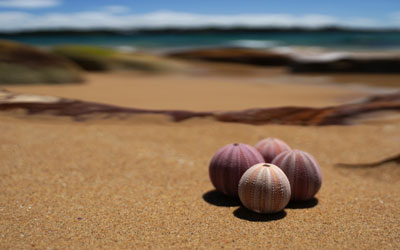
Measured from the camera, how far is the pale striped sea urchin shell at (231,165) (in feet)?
11.8

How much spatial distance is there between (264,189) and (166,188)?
1169 mm

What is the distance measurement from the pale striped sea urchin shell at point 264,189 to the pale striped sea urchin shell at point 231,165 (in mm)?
271

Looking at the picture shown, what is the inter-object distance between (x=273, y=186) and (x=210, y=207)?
Answer: 0.65 m

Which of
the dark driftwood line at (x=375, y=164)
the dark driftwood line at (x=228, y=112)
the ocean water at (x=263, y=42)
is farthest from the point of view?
the ocean water at (x=263, y=42)

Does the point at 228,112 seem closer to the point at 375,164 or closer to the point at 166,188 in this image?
the point at 375,164

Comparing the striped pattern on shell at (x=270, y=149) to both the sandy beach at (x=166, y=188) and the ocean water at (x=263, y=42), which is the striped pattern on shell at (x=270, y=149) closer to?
the sandy beach at (x=166, y=188)

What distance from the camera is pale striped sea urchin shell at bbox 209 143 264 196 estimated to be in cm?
359

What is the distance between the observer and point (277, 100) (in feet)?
25.0

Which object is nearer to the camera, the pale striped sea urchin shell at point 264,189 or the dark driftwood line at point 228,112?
the pale striped sea urchin shell at point 264,189

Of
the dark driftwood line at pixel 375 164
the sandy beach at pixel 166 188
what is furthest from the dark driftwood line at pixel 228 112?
the dark driftwood line at pixel 375 164

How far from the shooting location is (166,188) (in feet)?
13.0

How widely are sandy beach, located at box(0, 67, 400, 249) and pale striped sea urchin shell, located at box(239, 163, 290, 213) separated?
4.4 inches

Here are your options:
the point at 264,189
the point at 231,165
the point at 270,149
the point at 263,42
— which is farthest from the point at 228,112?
the point at 263,42

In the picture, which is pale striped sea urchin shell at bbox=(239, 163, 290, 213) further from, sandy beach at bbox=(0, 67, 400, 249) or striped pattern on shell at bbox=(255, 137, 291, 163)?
striped pattern on shell at bbox=(255, 137, 291, 163)
